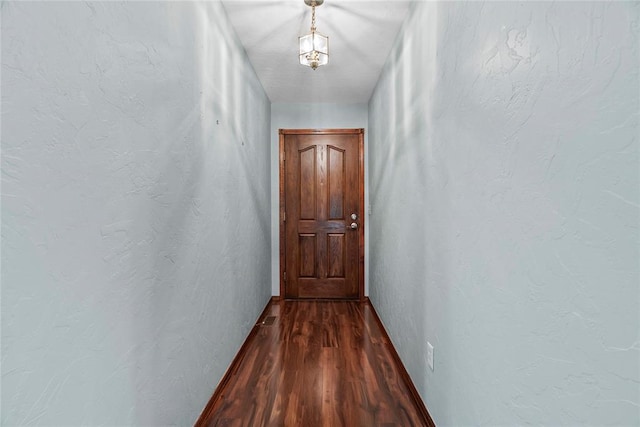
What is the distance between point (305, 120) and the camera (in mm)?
4270

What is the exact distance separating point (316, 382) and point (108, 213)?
5.64ft

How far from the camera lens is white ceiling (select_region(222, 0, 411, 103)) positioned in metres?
2.27

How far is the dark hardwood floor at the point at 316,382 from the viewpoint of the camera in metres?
1.88

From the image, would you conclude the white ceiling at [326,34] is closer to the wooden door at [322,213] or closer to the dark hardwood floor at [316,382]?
the wooden door at [322,213]

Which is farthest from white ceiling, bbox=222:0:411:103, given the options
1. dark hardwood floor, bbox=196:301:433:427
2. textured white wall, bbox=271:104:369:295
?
dark hardwood floor, bbox=196:301:433:427

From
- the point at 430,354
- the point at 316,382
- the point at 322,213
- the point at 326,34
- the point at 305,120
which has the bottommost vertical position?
the point at 316,382

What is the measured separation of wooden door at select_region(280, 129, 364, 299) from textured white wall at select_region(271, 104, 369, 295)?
0.20 feet

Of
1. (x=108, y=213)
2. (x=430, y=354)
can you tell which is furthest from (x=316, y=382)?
(x=108, y=213)

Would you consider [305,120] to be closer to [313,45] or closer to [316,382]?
[313,45]

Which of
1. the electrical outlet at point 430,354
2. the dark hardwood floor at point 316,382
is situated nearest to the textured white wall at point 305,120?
the dark hardwood floor at point 316,382

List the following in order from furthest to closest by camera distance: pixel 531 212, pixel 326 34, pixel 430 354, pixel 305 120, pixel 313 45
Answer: pixel 305 120 < pixel 326 34 < pixel 313 45 < pixel 430 354 < pixel 531 212

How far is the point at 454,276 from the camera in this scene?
1.48 m

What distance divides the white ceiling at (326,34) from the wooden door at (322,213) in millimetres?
662

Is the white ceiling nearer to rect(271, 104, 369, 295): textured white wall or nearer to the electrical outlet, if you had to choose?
rect(271, 104, 369, 295): textured white wall
